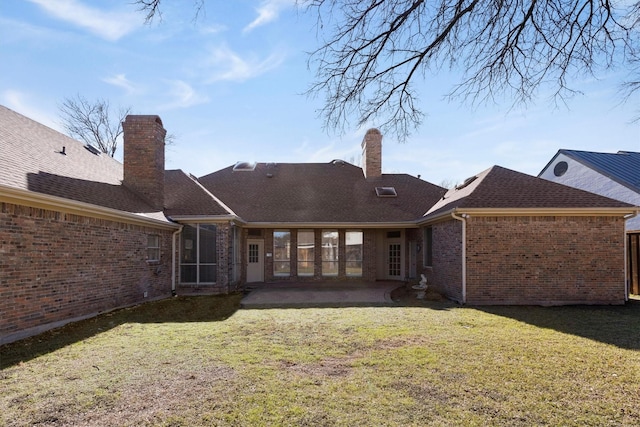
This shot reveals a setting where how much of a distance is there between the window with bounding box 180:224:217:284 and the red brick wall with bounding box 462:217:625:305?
809 cm

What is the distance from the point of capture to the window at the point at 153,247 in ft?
33.7

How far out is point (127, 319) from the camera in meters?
7.62

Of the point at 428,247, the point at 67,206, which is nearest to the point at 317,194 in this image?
the point at 428,247

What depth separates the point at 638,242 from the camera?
37.4 feet

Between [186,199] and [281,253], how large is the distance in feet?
14.7

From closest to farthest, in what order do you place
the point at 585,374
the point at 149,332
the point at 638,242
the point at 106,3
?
the point at 106,3 < the point at 585,374 < the point at 149,332 < the point at 638,242

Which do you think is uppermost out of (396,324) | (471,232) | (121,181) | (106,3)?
(106,3)

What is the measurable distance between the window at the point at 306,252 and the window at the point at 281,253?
1.55ft

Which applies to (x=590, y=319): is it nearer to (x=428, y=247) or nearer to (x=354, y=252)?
(x=428, y=247)

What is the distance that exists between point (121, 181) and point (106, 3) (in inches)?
347

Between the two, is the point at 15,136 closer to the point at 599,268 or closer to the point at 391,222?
the point at 391,222

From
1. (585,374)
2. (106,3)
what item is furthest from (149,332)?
(585,374)

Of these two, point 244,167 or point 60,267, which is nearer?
point 60,267

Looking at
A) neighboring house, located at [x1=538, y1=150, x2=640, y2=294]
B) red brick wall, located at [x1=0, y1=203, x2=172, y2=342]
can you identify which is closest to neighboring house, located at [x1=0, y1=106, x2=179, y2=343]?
red brick wall, located at [x1=0, y1=203, x2=172, y2=342]
